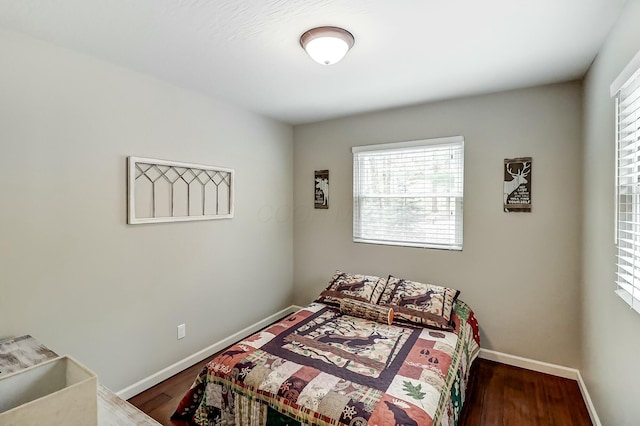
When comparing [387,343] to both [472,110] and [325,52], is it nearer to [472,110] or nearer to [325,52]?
[325,52]

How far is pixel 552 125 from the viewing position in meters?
2.63

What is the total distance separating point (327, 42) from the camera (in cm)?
186

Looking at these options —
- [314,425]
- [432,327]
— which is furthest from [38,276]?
[432,327]

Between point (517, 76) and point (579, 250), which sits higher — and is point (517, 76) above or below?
above

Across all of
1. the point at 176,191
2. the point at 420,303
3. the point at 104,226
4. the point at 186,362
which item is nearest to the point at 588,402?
the point at 420,303

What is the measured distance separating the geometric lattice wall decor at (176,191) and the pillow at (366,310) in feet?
4.69

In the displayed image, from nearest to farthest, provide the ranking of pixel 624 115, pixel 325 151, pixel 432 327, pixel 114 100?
1. pixel 624 115
2. pixel 114 100
3. pixel 432 327
4. pixel 325 151

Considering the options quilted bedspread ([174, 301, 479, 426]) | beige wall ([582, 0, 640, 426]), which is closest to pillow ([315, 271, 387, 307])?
quilted bedspread ([174, 301, 479, 426])

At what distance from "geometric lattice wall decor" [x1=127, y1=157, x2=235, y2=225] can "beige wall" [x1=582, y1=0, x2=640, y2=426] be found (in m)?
2.89

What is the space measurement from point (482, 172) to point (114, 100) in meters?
3.03

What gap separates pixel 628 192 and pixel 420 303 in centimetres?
152

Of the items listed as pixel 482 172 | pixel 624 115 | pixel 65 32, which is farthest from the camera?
pixel 482 172

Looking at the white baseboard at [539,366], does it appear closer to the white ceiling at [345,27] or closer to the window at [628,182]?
the window at [628,182]

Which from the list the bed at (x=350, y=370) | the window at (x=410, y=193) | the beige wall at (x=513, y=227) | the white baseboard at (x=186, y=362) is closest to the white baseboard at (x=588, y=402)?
the beige wall at (x=513, y=227)
